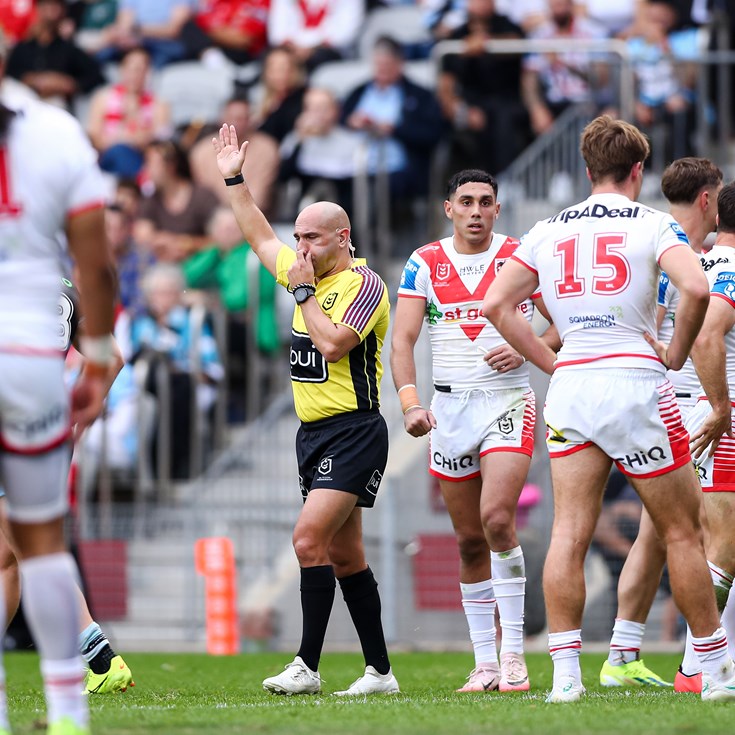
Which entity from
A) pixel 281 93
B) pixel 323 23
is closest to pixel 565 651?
pixel 281 93

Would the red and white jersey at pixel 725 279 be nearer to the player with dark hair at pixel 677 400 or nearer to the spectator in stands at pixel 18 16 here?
the player with dark hair at pixel 677 400

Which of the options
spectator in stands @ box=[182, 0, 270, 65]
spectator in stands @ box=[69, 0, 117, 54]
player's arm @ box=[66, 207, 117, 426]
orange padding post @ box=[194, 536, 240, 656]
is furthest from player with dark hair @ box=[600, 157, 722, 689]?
spectator in stands @ box=[69, 0, 117, 54]

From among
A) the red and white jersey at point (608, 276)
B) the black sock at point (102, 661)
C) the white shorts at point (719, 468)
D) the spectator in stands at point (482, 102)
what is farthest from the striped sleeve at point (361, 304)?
the spectator in stands at point (482, 102)

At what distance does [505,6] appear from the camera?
17.8 metres

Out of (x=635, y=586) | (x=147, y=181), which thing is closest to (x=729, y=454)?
(x=635, y=586)

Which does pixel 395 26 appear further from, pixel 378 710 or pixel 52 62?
pixel 378 710

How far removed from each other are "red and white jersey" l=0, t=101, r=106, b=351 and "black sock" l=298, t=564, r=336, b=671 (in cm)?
A: 290

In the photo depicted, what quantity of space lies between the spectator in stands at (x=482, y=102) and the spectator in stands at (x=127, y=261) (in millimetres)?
3423

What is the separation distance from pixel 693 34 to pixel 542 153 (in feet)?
7.53

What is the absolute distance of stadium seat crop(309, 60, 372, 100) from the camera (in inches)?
700

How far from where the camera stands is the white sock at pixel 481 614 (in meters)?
8.42

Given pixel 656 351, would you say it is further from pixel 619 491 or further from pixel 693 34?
pixel 693 34

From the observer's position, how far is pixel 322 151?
16656mm

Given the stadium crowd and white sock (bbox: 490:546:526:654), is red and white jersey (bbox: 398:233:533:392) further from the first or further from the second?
white sock (bbox: 490:546:526:654)
